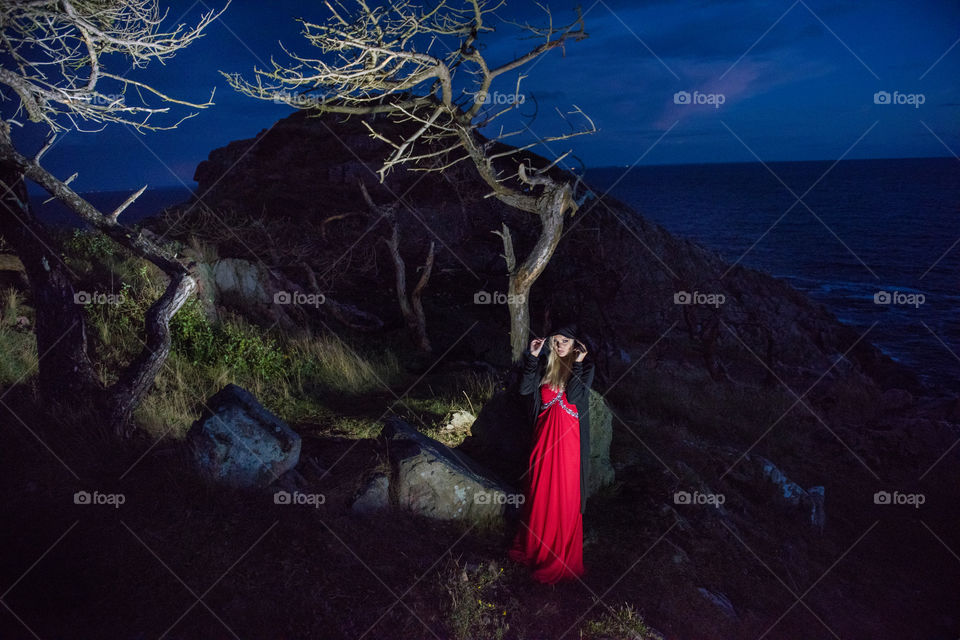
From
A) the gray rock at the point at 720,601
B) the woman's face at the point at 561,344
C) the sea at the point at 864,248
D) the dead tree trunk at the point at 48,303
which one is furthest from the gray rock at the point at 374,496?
the sea at the point at 864,248

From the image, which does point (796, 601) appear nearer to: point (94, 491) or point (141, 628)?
point (141, 628)

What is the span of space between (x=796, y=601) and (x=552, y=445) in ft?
11.6

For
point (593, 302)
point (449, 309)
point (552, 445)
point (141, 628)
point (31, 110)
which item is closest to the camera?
point (141, 628)

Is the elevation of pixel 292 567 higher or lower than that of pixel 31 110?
lower

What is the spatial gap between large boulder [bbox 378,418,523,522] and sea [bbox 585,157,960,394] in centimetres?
1463

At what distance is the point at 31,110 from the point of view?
535 centimetres

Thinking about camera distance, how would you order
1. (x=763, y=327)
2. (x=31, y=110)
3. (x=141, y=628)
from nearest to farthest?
(x=141, y=628)
(x=31, y=110)
(x=763, y=327)

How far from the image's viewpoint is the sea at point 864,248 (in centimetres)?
2439

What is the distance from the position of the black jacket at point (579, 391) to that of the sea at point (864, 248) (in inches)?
246

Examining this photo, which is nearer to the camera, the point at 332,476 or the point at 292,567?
the point at 292,567

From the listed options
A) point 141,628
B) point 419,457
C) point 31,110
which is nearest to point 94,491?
point 141,628
